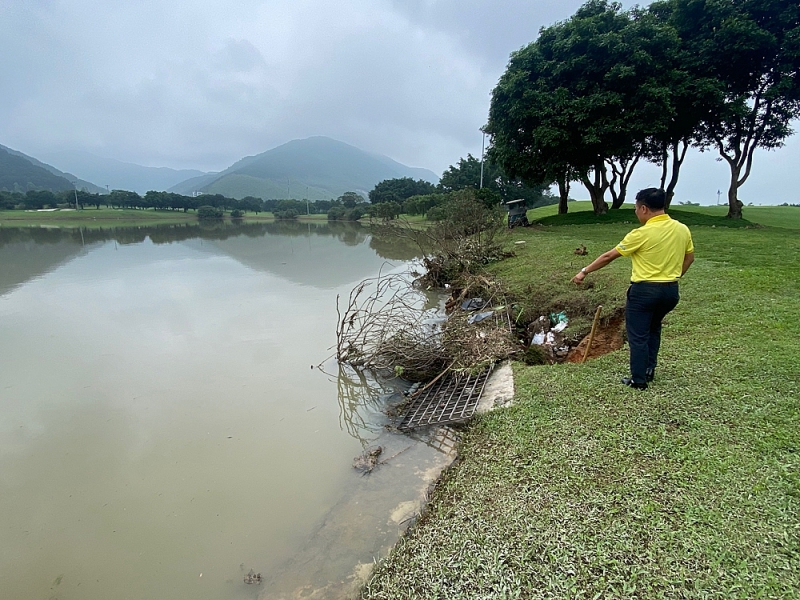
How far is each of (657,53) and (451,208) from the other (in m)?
10.3

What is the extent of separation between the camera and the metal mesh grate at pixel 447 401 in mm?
4196

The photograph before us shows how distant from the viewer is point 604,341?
5.25 m

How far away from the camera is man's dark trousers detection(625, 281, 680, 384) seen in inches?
130

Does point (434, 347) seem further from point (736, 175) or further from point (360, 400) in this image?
point (736, 175)

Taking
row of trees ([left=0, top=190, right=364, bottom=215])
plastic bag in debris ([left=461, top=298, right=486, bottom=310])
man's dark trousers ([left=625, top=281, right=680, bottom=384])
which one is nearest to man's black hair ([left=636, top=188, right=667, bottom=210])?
man's dark trousers ([left=625, top=281, right=680, bottom=384])

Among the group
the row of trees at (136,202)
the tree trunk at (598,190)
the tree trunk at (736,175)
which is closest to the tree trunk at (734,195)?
the tree trunk at (736,175)

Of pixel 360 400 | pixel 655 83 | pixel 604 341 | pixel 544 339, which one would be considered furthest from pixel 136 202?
pixel 604 341

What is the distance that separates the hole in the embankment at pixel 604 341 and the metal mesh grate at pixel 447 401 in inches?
47.1

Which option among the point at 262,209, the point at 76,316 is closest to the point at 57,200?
the point at 262,209

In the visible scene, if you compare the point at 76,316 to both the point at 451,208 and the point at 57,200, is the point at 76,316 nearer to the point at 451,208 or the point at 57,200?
the point at 451,208

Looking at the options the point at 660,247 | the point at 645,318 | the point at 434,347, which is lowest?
the point at 434,347

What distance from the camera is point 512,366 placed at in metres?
4.83

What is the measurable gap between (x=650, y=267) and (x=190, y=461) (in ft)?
14.9

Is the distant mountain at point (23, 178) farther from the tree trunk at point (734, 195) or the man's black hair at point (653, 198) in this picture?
the man's black hair at point (653, 198)
